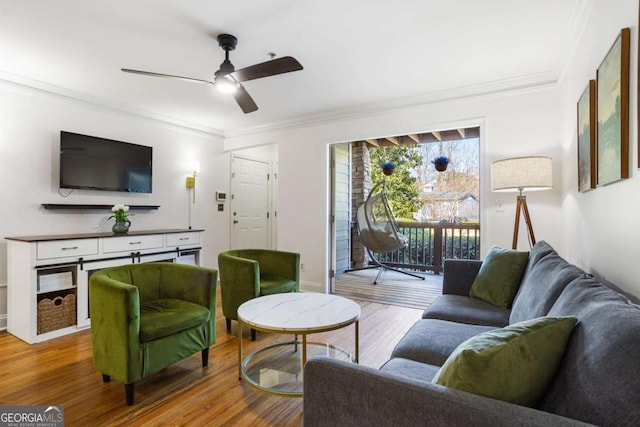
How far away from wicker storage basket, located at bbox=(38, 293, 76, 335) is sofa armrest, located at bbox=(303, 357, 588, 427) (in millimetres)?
2967

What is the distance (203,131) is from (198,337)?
3.47 m

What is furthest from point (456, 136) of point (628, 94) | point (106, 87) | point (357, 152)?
point (106, 87)

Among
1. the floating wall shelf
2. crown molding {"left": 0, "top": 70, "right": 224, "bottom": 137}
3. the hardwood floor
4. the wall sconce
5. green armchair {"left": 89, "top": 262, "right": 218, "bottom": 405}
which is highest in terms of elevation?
crown molding {"left": 0, "top": 70, "right": 224, "bottom": 137}

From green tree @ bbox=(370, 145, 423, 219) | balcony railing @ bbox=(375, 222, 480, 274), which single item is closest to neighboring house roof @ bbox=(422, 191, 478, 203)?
green tree @ bbox=(370, 145, 423, 219)

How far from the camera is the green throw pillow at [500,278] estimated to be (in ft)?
7.14

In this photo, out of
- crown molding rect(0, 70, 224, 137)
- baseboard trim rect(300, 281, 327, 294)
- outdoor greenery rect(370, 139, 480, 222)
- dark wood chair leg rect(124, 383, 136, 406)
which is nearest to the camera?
dark wood chair leg rect(124, 383, 136, 406)

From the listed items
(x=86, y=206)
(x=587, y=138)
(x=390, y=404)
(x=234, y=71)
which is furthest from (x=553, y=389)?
(x=86, y=206)

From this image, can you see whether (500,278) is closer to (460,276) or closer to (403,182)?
(460,276)

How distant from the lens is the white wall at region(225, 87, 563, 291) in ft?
10.0

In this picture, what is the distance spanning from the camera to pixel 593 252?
1882mm

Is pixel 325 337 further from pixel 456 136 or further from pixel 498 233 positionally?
pixel 456 136

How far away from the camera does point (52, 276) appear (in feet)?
9.52

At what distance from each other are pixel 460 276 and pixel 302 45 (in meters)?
2.20

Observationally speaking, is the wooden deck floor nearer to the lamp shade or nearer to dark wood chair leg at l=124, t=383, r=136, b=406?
the lamp shade
